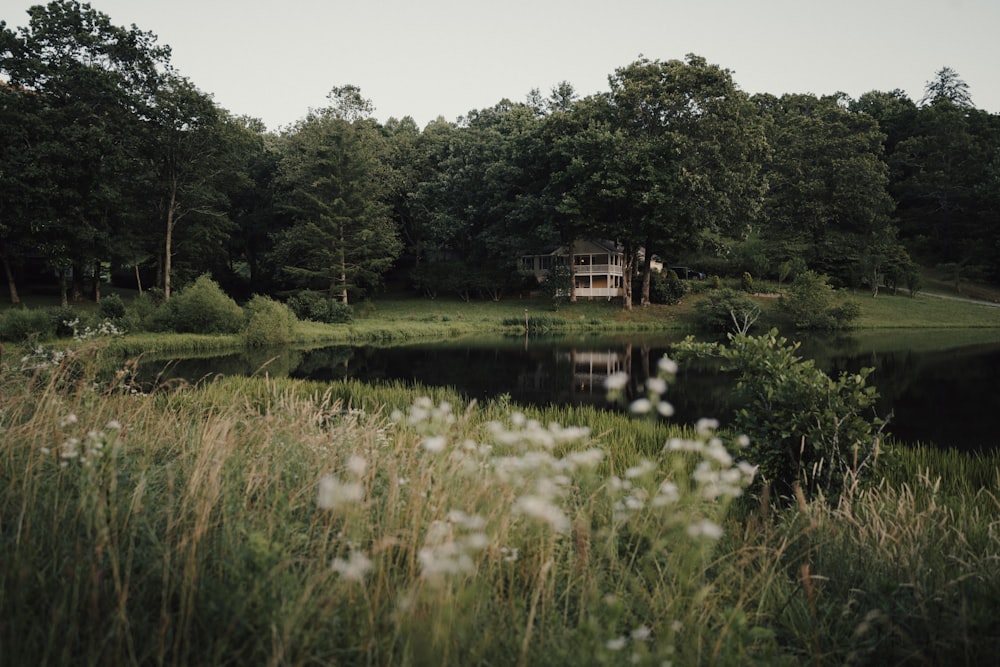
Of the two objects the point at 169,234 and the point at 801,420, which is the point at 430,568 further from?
the point at 169,234

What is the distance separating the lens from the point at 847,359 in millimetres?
22281

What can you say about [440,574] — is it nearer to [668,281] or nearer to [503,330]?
[503,330]

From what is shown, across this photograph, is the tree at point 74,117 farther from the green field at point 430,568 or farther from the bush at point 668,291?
the bush at point 668,291

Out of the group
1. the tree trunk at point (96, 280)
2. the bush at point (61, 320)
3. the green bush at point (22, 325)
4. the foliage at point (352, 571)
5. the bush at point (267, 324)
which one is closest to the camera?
the foliage at point (352, 571)

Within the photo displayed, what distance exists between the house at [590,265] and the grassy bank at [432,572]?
41551mm

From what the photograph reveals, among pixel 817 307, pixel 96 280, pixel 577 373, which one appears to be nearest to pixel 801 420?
pixel 577 373

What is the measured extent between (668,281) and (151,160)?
3636 cm

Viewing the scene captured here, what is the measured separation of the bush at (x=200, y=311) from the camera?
26516mm

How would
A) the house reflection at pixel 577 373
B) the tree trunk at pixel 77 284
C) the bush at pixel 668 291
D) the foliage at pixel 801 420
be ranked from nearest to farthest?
the foliage at pixel 801 420, the house reflection at pixel 577 373, the tree trunk at pixel 77 284, the bush at pixel 668 291

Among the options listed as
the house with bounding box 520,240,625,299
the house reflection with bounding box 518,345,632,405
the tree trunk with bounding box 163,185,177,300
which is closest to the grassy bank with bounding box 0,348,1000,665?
the house reflection with bounding box 518,345,632,405

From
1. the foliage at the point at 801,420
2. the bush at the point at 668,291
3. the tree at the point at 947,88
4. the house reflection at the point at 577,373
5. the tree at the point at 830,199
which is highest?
the tree at the point at 947,88

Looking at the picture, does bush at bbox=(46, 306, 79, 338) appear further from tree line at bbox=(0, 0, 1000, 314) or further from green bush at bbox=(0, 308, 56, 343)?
tree line at bbox=(0, 0, 1000, 314)

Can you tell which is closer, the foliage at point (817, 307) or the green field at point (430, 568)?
the green field at point (430, 568)

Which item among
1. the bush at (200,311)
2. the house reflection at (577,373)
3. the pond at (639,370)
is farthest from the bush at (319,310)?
the house reflection at (577,373)
